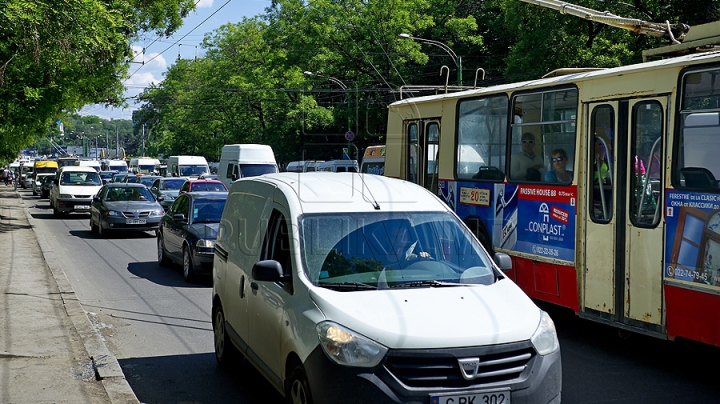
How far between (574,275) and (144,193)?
17652mm

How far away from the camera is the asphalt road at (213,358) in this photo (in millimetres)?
6719

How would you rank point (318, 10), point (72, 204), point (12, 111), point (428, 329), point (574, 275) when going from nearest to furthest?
point (428, 329) < point (574, 275) < point (12, 111) < point (72, 204) < point (318, 10)

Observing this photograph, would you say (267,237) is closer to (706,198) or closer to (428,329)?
(428,329)

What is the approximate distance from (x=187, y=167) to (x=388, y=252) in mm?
38181

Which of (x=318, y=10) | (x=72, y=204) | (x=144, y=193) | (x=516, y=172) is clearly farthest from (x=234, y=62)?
(x=516, y=172)

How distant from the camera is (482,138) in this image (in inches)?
421

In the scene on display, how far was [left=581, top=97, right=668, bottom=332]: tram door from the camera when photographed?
7.41 meters

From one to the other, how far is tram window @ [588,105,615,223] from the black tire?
292 inches

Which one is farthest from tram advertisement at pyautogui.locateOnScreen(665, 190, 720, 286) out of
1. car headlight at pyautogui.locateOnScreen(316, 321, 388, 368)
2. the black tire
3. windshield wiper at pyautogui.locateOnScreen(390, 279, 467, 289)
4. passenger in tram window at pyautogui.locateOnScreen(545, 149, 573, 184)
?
the black tire

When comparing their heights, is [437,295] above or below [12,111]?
below

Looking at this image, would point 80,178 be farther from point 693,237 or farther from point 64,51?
point 693,237

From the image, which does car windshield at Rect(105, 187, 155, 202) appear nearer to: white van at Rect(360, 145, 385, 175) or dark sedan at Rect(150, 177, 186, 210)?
dark sedan at Rect(150, 177, 186, 210)

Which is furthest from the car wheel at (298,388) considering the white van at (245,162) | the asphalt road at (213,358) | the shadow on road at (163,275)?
the white van at (245,162)

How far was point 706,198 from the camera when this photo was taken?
6.78 m
